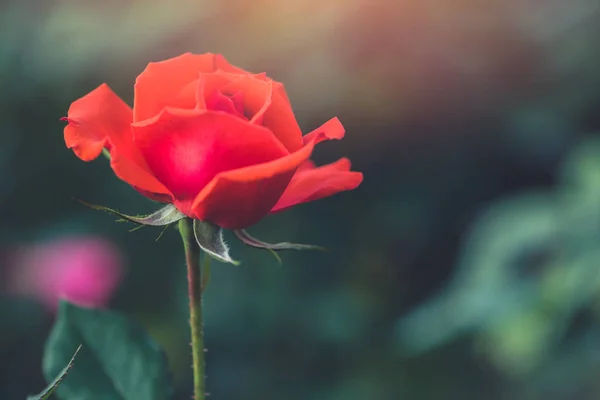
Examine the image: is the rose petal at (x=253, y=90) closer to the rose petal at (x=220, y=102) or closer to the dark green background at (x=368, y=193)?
the rose petal at (x=220, y=102)

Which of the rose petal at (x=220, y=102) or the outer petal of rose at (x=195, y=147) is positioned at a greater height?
the rose petal at (x=220, y=102)

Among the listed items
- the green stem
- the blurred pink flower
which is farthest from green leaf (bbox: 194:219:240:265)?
the blurred pink flower

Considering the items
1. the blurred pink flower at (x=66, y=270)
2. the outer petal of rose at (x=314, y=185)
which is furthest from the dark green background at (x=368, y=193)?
the outer petal of rose at (x=314, y=185)

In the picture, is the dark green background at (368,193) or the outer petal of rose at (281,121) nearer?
the outer petal of rose at (281,121)

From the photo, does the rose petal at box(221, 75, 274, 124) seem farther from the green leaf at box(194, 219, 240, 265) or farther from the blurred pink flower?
the blurred pink flower

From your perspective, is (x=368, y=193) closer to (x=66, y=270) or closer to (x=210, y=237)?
(x=66, y=270)

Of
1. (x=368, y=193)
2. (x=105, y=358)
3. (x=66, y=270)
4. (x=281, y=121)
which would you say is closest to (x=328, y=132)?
(x=281, y=121)
